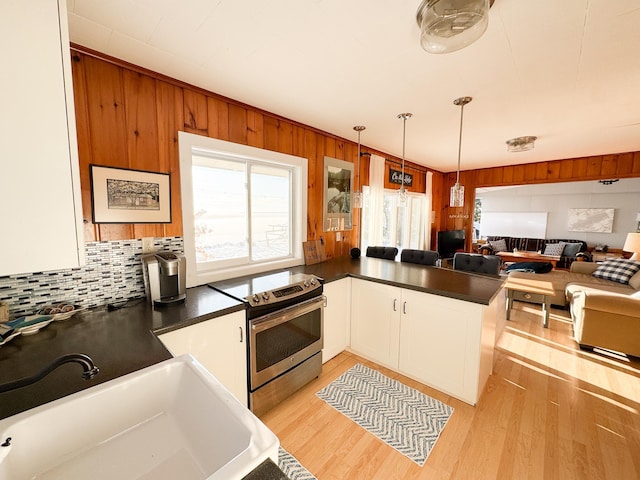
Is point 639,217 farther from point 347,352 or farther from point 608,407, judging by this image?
point 347,352

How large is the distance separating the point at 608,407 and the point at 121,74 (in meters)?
4.10

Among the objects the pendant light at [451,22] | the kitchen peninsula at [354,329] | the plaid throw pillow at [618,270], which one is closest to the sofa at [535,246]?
the plaid throw pillow at [618,270]

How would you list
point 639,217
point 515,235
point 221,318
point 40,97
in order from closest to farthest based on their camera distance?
point 40,97, point 221,318, point 639,217, point 515,235

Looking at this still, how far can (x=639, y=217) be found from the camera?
6457mm

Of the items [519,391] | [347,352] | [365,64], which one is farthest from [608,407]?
[365,64]

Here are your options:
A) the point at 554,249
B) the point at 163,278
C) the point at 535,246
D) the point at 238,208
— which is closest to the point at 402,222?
the point at 238,208

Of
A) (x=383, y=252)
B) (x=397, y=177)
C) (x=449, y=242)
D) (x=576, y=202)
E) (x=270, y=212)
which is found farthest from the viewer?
(x=576, y=202)

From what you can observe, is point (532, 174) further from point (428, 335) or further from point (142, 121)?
point (142, 121)

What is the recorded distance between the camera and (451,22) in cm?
112

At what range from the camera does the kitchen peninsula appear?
979 millimetres

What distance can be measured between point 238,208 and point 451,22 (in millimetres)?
1933

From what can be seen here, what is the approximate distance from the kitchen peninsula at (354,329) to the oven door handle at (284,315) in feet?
0.53

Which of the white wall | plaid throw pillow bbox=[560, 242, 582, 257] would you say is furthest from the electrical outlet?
plaid throw pillow bbox=[560, 242, 582, 257]

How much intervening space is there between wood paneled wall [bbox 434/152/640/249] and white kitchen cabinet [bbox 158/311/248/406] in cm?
524
